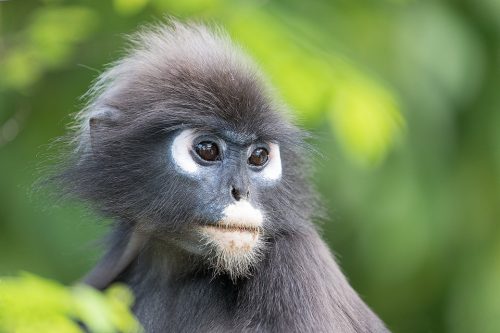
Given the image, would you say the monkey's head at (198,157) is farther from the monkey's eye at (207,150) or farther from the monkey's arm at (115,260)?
the monkey's arm at (115,260)

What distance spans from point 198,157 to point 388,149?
2797 millimetres

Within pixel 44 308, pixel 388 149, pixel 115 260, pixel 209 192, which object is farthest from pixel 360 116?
pixel 44 308

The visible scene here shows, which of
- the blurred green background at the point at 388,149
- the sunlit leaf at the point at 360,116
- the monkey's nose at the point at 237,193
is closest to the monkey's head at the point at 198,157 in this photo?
the monkey's nose at the point at 237,193

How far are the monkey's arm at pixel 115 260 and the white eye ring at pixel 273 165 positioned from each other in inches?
28.8

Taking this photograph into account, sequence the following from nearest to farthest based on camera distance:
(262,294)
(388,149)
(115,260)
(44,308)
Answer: (44,308) → (262,294) → (115,260) → (388,149)

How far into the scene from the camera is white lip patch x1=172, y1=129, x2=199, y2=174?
4.00 metres

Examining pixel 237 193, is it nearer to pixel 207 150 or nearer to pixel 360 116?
→ pixel 207 150

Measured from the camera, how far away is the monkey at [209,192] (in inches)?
154

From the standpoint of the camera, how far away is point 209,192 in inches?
154

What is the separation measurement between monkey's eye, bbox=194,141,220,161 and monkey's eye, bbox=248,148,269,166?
0.49 ft

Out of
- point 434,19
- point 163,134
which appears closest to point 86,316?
point 163,134

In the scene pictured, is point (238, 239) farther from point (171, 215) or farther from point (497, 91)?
point (497, 91)

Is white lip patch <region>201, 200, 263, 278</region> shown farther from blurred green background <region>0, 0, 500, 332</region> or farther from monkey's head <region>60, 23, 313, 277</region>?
blurred green background <region>0, 0, 500, 332</region>

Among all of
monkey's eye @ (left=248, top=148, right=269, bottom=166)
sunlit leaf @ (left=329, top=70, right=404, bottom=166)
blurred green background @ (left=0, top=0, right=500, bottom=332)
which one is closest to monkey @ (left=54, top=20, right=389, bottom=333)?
monkey's eye @ (left=248, top=148, right=269, bottom=166)
